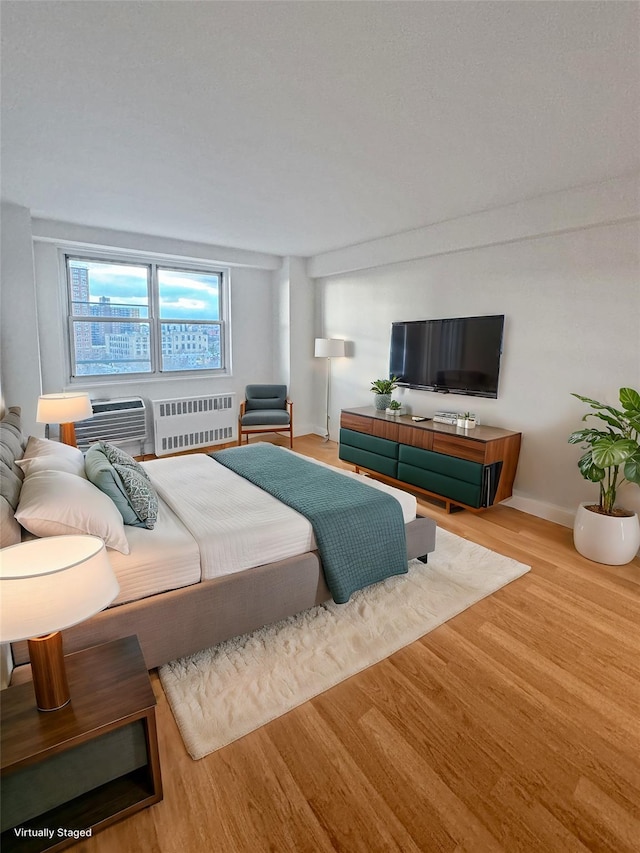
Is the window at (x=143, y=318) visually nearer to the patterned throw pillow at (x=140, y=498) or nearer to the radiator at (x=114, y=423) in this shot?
the radiator at (x=114, y=423)

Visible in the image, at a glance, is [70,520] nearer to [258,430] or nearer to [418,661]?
[418,661]

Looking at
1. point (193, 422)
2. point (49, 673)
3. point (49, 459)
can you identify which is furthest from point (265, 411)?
point (49, 673)

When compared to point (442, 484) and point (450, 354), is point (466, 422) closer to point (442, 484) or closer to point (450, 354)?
point (442, 484)

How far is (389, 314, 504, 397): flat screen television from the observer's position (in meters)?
3.92

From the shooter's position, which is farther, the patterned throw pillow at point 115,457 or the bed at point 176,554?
the patterned throw pillow at point 115,457

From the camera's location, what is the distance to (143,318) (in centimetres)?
534

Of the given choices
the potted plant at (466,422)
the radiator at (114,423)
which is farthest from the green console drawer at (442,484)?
the radiator at (114,423)

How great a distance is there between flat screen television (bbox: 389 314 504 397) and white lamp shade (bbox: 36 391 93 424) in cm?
321

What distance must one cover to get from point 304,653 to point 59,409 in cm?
247

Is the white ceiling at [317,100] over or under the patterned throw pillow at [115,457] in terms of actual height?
over

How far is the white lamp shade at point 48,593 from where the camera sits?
1.01 m

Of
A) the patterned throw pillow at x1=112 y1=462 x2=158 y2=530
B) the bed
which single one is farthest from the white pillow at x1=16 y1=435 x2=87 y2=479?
the patterned throw pillow at x1=112 y1=462 x2=158 y2=530

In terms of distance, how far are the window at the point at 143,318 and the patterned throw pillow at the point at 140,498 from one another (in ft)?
11.1

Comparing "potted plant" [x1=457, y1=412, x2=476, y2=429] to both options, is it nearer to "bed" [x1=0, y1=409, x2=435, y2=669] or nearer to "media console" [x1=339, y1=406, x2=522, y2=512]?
"media console" [x1=339, y1=406, x2=522, y2=512]
